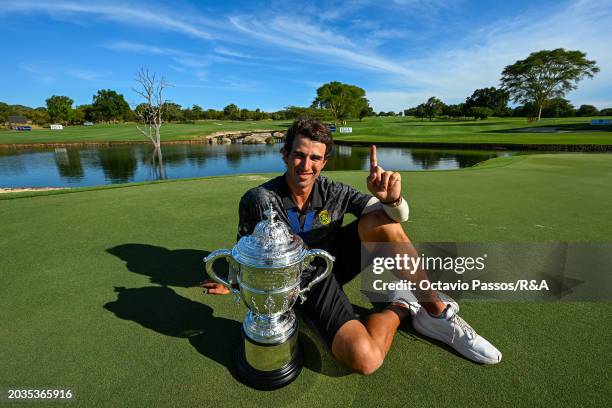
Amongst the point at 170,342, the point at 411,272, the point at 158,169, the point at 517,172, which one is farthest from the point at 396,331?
the point at 158,169

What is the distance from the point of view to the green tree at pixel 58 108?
67.3 metres

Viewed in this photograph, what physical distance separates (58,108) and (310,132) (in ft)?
294

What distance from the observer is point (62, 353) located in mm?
1628

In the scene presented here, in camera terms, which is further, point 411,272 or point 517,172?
point 517,172

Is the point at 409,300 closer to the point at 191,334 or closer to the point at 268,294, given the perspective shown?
the point at 268,294

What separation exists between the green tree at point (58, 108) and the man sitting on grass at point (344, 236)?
89.2 meters

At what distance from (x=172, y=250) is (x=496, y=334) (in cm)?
282

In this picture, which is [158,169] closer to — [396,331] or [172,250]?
[172,250]

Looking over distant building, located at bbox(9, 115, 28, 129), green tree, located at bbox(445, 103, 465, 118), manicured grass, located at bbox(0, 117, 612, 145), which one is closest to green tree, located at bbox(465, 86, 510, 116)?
green tree, located at bbox(445, 103, 465, 118)

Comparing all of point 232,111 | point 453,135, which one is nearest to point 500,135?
point 453,135

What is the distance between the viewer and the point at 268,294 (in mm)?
1483

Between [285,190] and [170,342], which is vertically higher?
[285,190]

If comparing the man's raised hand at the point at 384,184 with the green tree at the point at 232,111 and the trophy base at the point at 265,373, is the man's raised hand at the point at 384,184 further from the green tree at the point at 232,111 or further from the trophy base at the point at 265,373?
the green tree at the point at 232,111

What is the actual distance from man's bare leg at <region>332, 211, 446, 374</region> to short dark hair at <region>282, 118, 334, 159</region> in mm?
602
